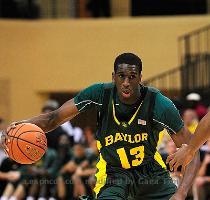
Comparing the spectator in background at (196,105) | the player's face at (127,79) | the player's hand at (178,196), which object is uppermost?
the player's face at (127,79)

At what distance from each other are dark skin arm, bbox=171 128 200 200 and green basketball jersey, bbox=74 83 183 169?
72mm

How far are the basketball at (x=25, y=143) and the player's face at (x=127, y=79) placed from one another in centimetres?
94

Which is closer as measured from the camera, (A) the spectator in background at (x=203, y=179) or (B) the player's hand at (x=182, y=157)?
(B) the player's hand at (x=182, y=157)

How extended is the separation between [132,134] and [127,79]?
1.85 feet

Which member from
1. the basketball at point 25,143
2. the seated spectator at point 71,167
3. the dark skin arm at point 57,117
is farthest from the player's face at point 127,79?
the seated spectator at point 71,167

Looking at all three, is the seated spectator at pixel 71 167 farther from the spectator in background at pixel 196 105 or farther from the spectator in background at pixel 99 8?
the spectator in background at pixel 99 8

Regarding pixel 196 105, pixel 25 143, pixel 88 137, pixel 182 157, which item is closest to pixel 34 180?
pixel 88 137

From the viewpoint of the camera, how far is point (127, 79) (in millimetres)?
7953

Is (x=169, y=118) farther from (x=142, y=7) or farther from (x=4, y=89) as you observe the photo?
(x=142, y=7)

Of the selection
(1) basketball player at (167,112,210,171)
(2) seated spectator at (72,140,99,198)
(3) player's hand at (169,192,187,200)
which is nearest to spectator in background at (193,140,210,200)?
(2) seated spectator at (72,140,99,198)

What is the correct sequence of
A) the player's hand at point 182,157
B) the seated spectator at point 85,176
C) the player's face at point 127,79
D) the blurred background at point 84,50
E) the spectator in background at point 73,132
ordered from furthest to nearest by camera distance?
the blurred background at point 84,50, the spectator in background at point 73,132, the seated spectator at point 85,176, the player's face at point 127,79, the player's hand at point 182,157

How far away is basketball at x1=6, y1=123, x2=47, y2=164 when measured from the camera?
8.23 metres

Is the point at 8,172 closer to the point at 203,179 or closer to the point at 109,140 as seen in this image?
the point at 203,179

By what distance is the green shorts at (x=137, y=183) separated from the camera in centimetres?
814
